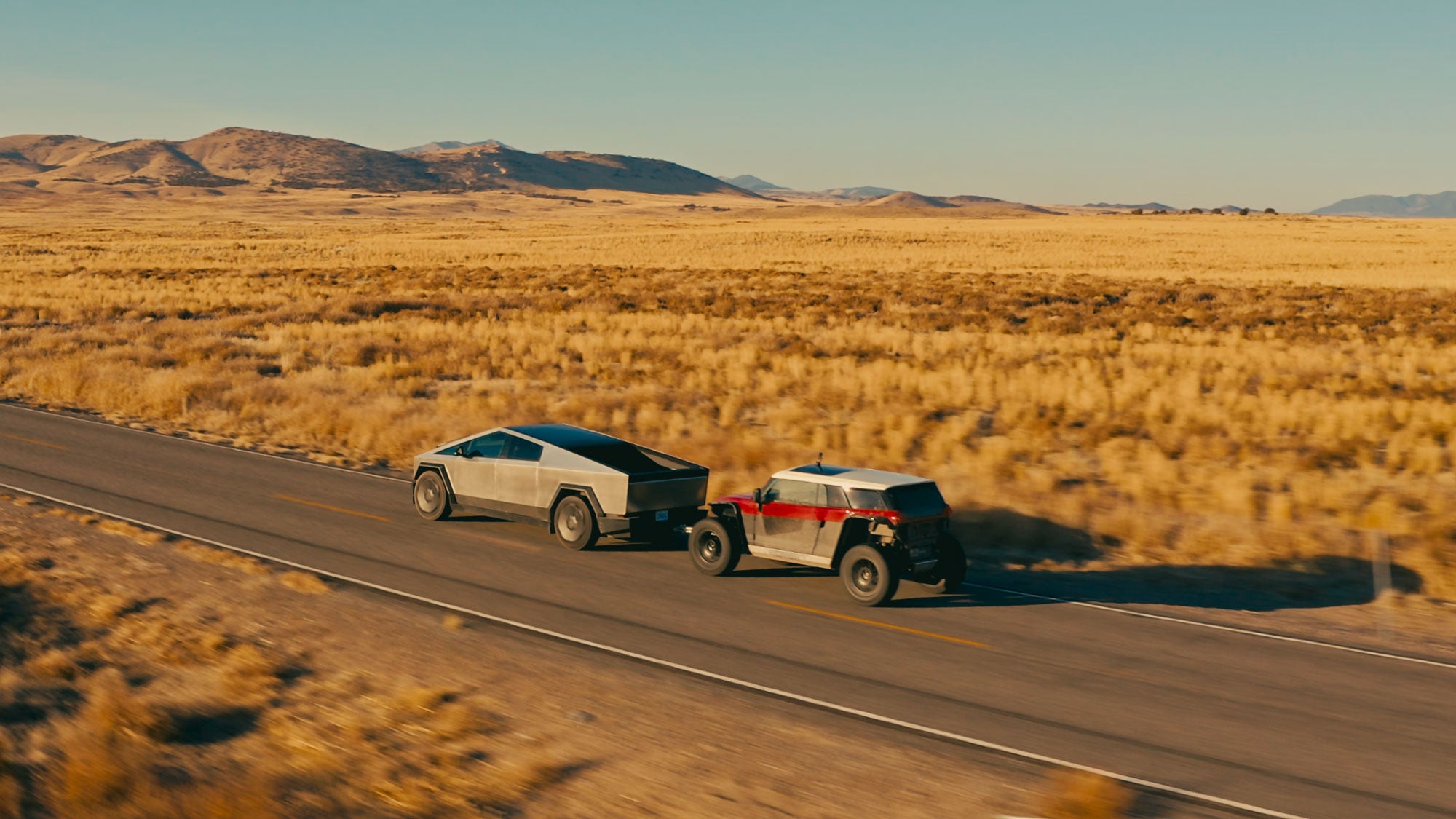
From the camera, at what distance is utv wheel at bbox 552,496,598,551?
13.8m

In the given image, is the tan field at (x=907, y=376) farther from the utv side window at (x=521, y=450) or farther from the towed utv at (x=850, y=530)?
the utv side window at (x=521, y=450)

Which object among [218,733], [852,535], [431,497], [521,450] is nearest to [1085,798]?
[852,535]

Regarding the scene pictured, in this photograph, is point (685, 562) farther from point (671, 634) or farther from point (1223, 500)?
point (1223, 500)

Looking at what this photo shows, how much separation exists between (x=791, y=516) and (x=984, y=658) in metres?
2.89

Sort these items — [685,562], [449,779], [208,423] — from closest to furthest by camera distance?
1. [449,779]
2. [685,562]
3. [208,423]

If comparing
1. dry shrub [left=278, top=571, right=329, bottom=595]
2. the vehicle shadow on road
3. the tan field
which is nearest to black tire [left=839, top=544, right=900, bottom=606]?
the vehicle shadow on road

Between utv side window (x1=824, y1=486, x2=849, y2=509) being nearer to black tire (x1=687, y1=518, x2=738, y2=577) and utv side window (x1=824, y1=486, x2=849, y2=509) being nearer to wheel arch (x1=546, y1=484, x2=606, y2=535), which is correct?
black tire (x1=687, y1=518, x2=738, y2=577)

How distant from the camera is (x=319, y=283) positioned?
58.7 meters

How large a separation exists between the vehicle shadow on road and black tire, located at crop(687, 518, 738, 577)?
85.2 inches

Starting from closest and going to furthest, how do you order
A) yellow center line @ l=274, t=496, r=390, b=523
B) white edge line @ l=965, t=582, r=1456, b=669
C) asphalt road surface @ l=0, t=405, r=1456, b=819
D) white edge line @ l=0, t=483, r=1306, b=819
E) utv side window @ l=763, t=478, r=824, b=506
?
white edge line @ l=0, t=483, r=1306, b=819 → asphalt road surface @ l=0, t=405, r=1456, b=819 → white edge line @ l=965, t=582, r=1456, b=669 → utv side window @ l=763, t=478, r=824, b=506 → yellow center line @ l=274, t=496, r=390, b=523

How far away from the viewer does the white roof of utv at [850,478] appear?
11742mm

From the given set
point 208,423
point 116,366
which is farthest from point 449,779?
point 116,366

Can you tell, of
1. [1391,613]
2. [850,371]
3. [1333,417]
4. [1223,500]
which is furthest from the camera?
[850,371]

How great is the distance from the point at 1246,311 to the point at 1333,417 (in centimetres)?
2304
